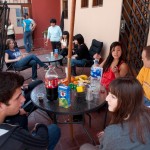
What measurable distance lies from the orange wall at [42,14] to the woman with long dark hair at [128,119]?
7.15 metres

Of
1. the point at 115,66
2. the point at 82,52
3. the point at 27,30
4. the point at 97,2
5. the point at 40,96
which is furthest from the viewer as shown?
the point at 27,30

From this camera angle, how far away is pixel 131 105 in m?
0.99

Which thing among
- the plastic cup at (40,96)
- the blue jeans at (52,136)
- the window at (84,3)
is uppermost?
the window at (84,3)

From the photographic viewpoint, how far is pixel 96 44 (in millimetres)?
4328

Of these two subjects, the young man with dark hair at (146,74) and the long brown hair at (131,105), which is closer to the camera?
the long brown hair at (131,105)

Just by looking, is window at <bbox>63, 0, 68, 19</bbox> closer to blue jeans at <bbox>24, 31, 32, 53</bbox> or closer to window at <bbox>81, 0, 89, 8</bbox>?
blue jeans at <bbox>24, 31, 32, 53</bbox>

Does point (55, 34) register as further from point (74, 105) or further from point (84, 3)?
point (74, 105)

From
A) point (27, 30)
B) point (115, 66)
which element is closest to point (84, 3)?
point (27, 30)

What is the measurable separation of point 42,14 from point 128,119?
24.1ft

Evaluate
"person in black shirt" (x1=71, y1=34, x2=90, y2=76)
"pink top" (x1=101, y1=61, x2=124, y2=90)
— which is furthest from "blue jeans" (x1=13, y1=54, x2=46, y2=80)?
"pink top" (x1=101, y1=61, x2=124, y2=90)

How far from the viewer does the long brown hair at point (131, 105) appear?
96 cm

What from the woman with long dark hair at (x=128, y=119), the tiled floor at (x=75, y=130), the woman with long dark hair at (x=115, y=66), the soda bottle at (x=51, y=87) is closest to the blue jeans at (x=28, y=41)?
the tiled floor at (x=75, y=130)

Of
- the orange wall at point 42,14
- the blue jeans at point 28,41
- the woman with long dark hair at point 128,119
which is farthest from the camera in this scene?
the orange wall at point 42,14

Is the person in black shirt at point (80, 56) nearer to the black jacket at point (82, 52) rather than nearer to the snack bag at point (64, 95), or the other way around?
the black jacket at point (82, 52)
